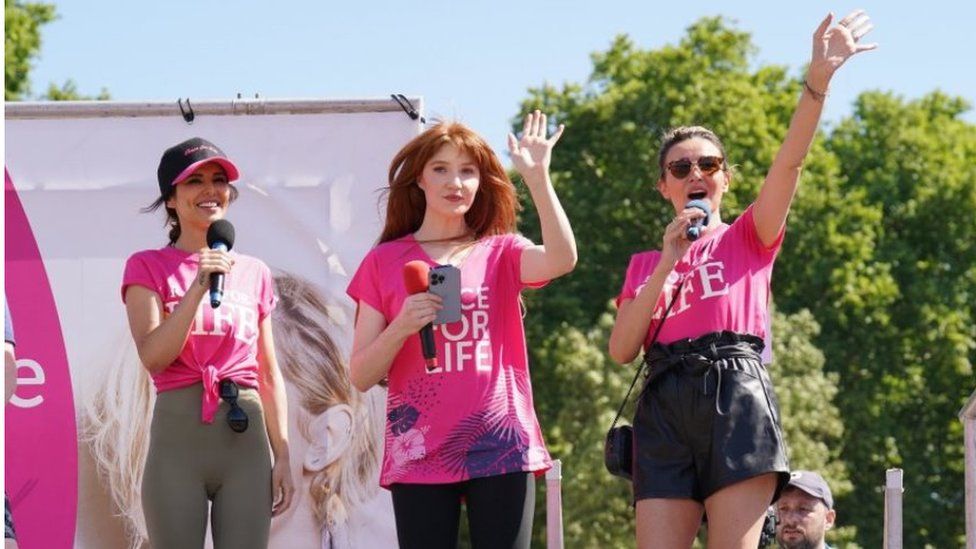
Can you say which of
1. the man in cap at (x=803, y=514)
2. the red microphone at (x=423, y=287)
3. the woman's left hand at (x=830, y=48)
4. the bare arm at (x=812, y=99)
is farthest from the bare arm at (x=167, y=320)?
the man in cap at (x=803, y=514)

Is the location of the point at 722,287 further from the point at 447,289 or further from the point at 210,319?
the point at 210,319

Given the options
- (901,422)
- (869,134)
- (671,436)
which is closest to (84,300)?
(671,436)

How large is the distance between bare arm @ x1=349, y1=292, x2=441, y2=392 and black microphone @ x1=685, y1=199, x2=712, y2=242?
753 millimetres

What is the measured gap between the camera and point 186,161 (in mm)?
5852

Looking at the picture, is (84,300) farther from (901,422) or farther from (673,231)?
(901,422)

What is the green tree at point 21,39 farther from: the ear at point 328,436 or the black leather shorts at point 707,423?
the black leather shorts at point 707,423

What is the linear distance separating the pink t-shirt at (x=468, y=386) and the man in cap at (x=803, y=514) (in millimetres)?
1802

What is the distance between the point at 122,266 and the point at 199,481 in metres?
1.63

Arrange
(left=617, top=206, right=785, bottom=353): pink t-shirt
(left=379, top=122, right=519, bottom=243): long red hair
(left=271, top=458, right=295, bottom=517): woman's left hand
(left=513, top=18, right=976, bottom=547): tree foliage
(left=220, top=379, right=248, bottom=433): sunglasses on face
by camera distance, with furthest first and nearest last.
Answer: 1. (left=513, top=18, right=976, bottom=547): tree foliage
2. (left=271, top=458, right=295, bottom=517): woman's left hand
3. (left=220, top=379, right=248, bottom=433): sunglasses on face
4. (left=379, top=122, right=519, bottom=243): long red hair
5. (left=617, top=206, right=785, bottom=353): pink t-shirt

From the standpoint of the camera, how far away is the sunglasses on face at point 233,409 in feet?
18.3

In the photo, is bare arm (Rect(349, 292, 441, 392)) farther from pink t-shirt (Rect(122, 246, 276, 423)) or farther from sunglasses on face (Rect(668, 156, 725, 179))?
sunglasses on face (Rect(668, 156, 725, 179))

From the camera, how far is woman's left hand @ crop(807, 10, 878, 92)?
16.8 feet

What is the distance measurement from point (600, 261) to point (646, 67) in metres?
3.63

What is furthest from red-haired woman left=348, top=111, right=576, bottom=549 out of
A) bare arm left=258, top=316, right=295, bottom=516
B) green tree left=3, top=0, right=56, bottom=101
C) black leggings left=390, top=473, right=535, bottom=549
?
green tree left=3, top=0, right=56, bottom=101
